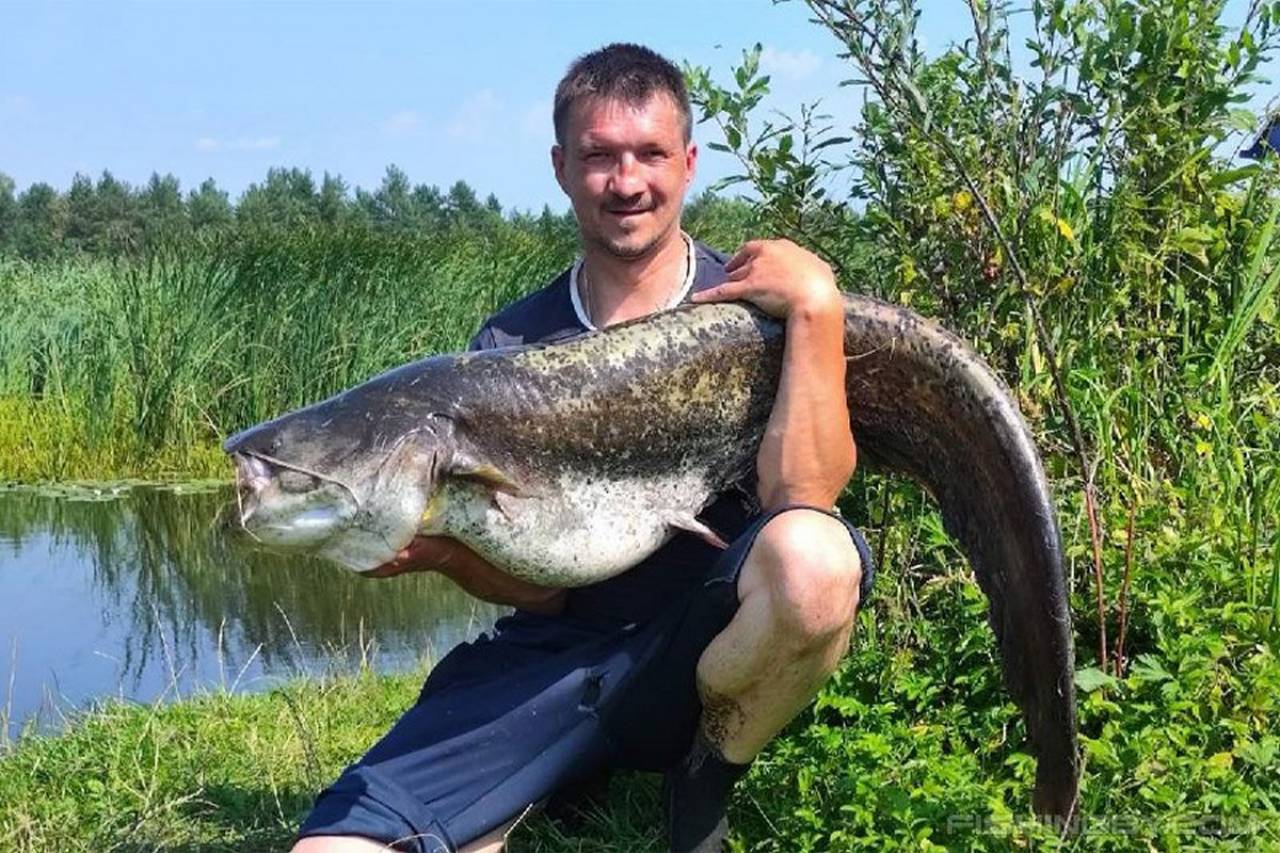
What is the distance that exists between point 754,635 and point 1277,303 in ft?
8.52

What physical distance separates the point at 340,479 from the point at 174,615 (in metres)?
5.54

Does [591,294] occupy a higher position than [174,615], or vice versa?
[591,294]

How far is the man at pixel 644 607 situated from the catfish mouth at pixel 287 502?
225 mm

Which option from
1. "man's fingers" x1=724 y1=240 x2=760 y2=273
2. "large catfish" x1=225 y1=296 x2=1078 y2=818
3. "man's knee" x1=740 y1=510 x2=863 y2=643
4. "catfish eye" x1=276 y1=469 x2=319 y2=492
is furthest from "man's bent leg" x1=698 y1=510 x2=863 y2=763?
"catfish eye" x1=276 y1=469 x2=319 y2=492

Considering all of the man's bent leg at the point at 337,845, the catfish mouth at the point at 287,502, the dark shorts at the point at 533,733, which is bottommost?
the man's bent leg at the point at 337,845

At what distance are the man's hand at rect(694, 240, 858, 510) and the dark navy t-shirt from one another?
0.82 feet

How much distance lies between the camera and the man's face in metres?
3.26

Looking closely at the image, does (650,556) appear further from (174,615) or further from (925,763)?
(174,615)

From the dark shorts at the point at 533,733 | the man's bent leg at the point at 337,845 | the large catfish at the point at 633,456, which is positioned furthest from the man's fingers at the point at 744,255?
the man's bent leg at the point at 337,845

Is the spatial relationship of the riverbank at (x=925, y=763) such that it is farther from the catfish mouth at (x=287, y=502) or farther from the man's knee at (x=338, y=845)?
the catfish mouth at (x=287, y=502)

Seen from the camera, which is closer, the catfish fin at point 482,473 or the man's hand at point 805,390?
the catfish fin at point 482,473

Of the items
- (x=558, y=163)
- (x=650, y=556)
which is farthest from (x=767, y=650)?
(x=558, y=163)

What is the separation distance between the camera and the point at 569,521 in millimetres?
2965

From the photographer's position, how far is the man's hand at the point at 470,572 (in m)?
2.92
